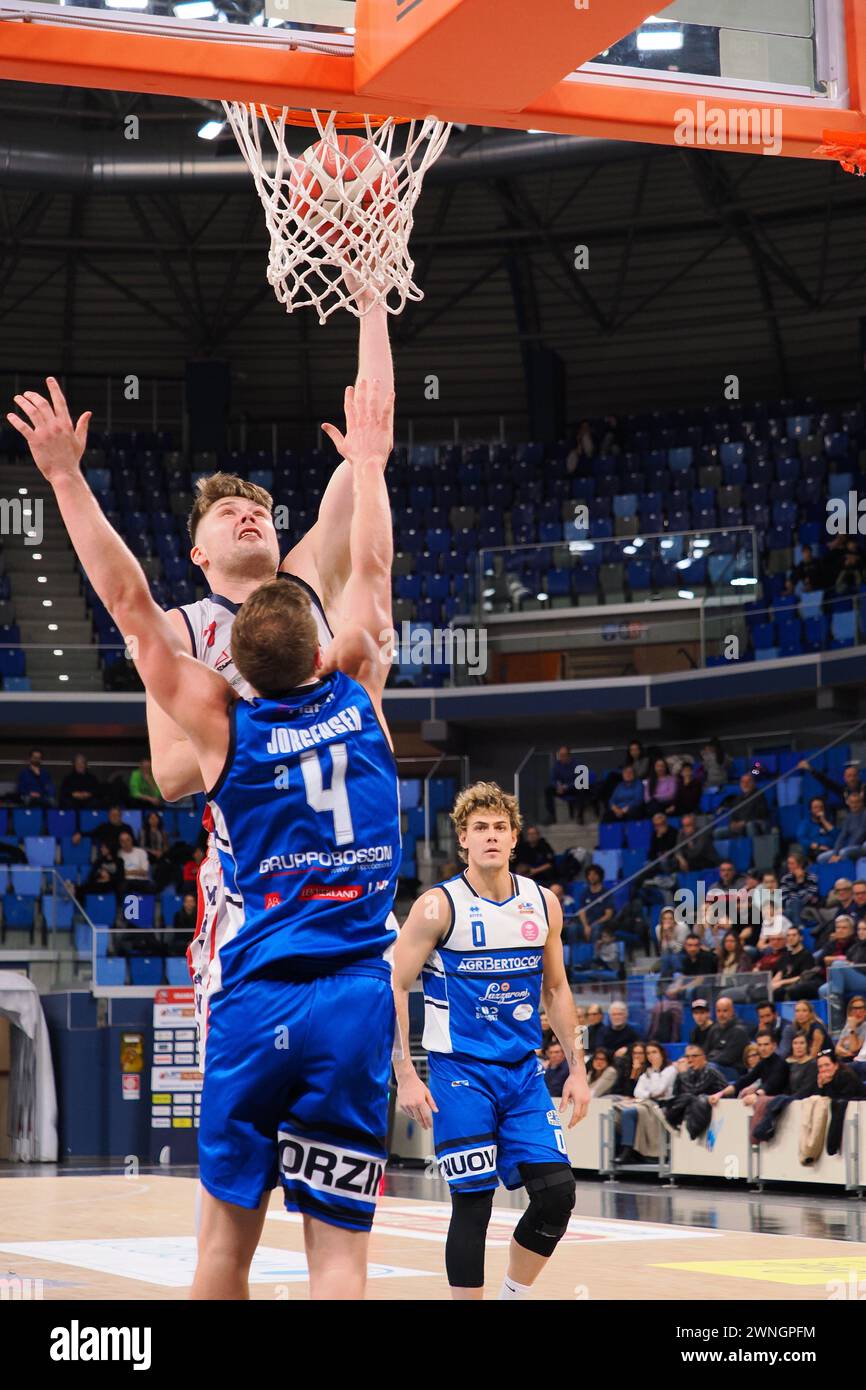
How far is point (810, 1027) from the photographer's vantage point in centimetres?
1410

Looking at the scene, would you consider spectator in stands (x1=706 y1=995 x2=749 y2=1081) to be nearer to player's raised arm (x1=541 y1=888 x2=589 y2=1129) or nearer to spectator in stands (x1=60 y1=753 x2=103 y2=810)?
player's raised arm (x1=541 y1=888 x2=589 y2=1129)

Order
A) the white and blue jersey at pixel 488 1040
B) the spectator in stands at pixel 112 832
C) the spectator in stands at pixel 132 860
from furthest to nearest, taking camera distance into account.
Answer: the spectator in stands at pixel 112 832, the spectator in stands at pixel 132 860, the white and blue jersey at pixel 488 1040

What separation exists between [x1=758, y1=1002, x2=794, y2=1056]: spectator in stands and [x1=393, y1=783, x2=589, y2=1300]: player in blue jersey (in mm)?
7847

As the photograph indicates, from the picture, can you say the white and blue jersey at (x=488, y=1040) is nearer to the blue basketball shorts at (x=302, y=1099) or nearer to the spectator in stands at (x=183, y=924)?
the blue basketball shorts at (x=302, y=1099)

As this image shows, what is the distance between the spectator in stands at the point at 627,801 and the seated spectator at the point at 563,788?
735 millimetres

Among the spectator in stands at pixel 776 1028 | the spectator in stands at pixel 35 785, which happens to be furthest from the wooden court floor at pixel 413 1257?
the spectator in stands at pixel 35 785

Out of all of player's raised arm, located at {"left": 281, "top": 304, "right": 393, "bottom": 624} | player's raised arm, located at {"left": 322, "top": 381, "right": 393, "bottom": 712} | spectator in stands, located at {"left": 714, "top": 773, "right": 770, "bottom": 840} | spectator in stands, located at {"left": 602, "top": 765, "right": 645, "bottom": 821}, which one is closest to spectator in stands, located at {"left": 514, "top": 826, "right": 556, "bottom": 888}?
spectator in stands, located at {"left": 602, "top": 765, "right": 645, "bottom": 821}

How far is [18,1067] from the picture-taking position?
66.6 ft

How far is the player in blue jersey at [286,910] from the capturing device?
3.72 metres

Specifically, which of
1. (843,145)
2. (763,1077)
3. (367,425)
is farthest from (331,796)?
(763,1077)

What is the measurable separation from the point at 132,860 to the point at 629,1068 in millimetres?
7726

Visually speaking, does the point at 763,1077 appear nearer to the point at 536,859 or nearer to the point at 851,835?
the point at 851,835

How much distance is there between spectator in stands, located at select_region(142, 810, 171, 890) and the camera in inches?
832
